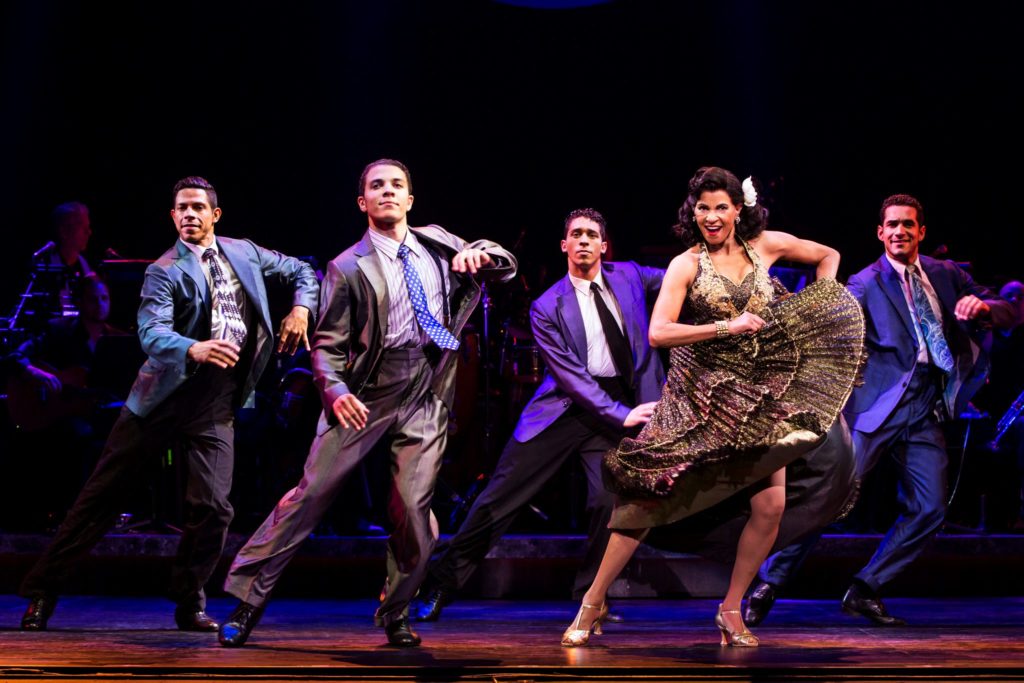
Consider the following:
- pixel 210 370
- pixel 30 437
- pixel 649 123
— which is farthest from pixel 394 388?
pixel 649 123

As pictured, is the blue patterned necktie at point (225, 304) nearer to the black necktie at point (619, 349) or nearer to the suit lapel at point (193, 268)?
the suit lapel at point (193, 268)

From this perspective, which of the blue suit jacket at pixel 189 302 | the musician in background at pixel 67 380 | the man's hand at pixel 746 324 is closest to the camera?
the man's hand at pixel 746 324

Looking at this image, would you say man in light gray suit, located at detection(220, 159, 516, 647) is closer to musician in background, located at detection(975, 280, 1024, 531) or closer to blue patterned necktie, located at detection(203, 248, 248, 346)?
blue patterned necktie, located at detection(203, 248, 248, 346)

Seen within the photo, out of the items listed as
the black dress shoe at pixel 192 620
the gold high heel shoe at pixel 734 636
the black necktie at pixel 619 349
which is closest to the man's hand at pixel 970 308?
the black necktie at pixel 619 349

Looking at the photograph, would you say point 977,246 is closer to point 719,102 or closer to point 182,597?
point 719,102

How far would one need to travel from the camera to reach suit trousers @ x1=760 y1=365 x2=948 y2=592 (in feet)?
16.8

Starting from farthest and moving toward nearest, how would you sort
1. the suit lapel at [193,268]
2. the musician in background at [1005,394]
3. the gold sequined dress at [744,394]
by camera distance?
the musician in background at [1005,394]
the suit lapel at [193,268]
the gold sequined dress at [744,394]

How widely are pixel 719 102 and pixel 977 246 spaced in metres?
2.32

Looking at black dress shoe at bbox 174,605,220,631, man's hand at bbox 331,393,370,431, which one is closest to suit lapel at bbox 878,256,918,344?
man's hand at bbox 331,393,370,431

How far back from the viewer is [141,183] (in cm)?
865

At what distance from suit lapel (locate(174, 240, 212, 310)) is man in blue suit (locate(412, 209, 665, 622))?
1.49 metres

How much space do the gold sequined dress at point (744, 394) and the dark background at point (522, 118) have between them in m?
4.39

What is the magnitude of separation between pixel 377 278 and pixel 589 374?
3.95ft

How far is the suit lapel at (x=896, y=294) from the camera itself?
5191mm
